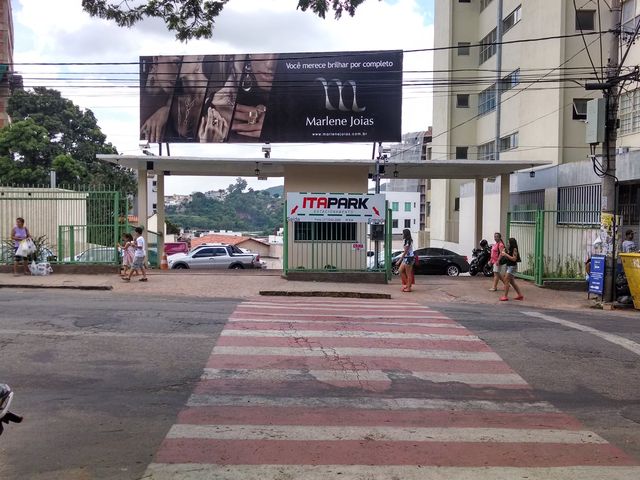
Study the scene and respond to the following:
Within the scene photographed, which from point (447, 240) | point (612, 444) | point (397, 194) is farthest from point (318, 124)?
point (397, 194)

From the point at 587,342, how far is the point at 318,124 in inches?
559

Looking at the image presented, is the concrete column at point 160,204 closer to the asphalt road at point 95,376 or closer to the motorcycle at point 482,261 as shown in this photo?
the asphalt road at point 95,376

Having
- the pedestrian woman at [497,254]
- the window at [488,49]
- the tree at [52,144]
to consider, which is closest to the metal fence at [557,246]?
the pedestrian woman at [497,254]

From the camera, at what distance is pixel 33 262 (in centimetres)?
1644

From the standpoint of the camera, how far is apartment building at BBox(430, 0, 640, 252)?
20953 millimetres

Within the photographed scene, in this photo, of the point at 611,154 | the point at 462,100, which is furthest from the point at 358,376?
the point at 462,100

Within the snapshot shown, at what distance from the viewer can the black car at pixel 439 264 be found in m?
25.2

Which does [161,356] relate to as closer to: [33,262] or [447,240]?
[33,262]

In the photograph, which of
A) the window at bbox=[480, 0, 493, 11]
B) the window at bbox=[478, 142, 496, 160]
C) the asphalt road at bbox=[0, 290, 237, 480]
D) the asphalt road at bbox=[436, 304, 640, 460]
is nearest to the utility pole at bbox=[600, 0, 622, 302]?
the asphalt road at bbox=[436, 304, 640, 460]

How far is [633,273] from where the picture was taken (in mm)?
13758

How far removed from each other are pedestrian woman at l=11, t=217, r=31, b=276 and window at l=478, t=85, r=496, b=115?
28.9 meters

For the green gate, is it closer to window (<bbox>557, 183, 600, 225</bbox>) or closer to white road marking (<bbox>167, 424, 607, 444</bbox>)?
window (<bbox>557, 183, 600, 225</bbox>)

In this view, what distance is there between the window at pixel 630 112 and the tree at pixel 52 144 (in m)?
28.3

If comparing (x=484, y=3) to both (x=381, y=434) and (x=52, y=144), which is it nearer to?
(x=52, y=144)
